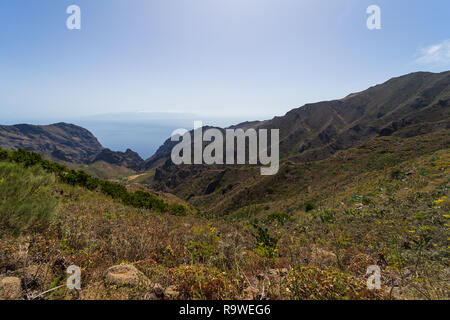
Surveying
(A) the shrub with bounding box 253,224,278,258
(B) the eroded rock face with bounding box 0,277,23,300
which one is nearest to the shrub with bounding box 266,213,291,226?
(A) the shrub with bounding box 253,224,278,258

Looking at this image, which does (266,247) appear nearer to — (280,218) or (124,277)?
(124,277)

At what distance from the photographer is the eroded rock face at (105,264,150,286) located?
9.20 ft

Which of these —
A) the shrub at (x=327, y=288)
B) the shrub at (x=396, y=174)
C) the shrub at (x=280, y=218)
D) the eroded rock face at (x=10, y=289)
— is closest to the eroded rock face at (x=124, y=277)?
the eroded rock face at (x=10, y=289)

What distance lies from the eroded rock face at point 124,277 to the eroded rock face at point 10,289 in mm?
936

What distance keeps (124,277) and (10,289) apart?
49.3 inches

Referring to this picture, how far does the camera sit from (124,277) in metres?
2.88

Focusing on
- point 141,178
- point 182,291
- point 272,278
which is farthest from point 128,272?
point 141,178

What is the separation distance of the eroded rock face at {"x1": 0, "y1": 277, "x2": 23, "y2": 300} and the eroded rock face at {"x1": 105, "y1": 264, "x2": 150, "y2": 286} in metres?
0.94

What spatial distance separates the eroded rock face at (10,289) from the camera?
2330 mm

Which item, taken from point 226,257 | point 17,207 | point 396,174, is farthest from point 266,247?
point 396,174

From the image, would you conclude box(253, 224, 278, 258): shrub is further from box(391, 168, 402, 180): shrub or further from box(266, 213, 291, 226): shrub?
box(391, 168, 402, 180): shrub

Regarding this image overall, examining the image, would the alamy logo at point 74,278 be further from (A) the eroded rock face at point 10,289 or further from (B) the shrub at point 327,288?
(B) the shrub at point 327,288

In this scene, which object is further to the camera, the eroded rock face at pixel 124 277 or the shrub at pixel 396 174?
the shrub at pixel 396 174
